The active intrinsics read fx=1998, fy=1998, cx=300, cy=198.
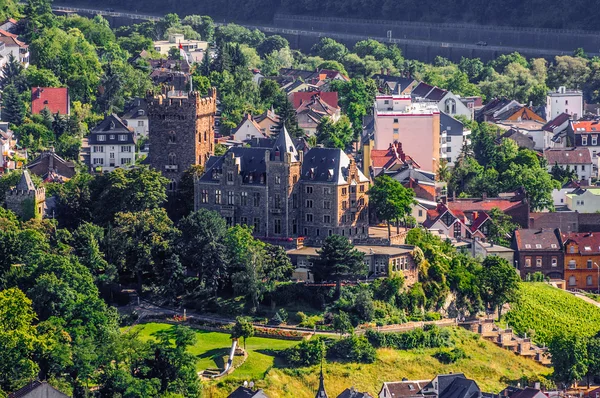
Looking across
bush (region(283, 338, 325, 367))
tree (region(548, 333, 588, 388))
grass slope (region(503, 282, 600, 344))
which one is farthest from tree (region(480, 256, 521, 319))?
bush (region(283, 338, 325, 367))

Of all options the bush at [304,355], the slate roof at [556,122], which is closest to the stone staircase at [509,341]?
the bush at [304,355]

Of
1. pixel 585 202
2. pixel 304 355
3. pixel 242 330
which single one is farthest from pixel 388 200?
pixel 585 202

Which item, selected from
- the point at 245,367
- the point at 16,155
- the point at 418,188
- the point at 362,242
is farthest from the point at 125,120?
the point at 245,367

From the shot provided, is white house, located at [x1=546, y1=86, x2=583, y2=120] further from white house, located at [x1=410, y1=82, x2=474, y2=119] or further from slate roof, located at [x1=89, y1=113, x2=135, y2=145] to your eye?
slate roof, located at [x1=89, y1=113, x2=135, y2=145]

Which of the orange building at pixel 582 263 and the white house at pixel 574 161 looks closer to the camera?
the orange building at pixel 582 263

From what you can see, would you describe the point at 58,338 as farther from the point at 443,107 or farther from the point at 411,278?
the point at 443,107

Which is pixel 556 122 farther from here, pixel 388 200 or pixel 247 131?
pixel 388 200

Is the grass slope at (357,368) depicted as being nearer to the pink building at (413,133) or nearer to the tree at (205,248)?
the tree at (205,248)
